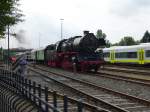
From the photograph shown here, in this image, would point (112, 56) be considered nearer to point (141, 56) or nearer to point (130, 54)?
point (130, 54)

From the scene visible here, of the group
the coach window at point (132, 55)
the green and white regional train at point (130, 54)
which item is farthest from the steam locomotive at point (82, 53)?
the coach window at point (132, 55)

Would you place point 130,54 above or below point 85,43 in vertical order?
below

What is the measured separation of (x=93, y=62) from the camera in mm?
35719

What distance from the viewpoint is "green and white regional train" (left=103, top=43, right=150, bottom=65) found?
153 feet

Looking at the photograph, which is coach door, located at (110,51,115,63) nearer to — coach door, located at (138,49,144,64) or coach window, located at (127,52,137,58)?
coach window, located at (127,52,137,58)

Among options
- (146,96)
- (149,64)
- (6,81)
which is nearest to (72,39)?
(149,64)

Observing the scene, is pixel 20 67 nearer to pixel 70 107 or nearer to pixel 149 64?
pixel 70 107

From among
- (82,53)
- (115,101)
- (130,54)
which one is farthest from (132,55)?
(115,101)

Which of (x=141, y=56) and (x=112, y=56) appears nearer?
(x=141, y=56)

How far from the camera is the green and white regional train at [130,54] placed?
46781mm

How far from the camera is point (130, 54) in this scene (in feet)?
169

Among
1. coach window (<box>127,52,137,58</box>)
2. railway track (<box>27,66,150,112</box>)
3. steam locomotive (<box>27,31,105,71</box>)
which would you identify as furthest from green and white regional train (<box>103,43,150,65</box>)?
railway track (<box>27,66,150,112</box>)

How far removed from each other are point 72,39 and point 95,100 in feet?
78.1

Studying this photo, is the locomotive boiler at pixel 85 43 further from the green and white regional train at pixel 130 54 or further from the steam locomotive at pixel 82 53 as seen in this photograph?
the green and white regional train at pixel 130 54
